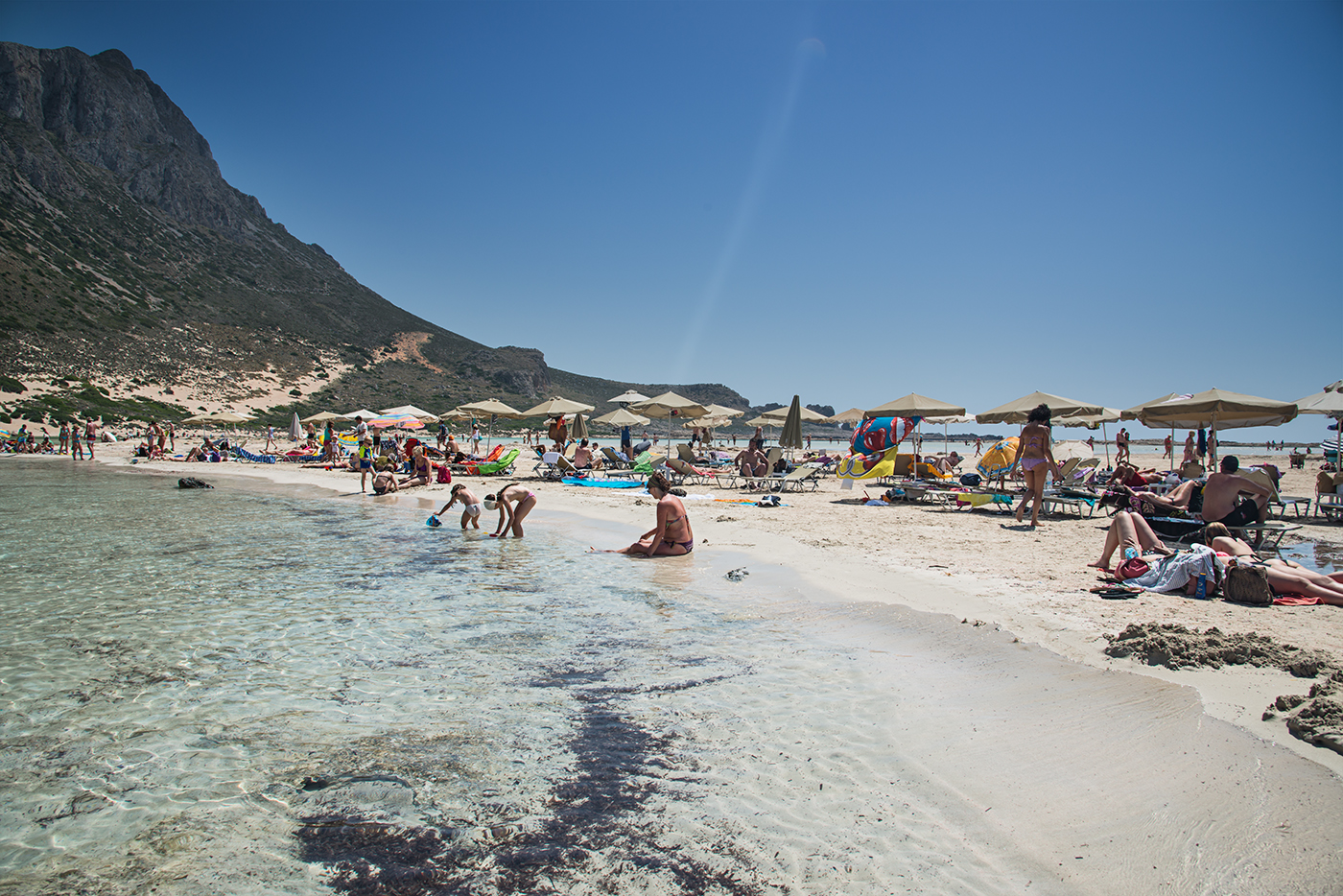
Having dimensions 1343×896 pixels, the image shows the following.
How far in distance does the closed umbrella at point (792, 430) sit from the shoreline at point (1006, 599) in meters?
6.22

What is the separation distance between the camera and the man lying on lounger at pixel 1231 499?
602 cm

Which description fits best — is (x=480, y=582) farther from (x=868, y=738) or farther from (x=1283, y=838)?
(x=1283, y=838)

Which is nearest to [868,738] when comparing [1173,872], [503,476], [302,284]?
[1173,872]

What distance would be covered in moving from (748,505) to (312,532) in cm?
725

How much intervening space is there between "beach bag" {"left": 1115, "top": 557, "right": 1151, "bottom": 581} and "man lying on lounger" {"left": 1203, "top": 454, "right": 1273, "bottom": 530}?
4.31 feet

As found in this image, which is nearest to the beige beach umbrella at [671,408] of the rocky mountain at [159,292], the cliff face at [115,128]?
the rocky mountain at [159,292]

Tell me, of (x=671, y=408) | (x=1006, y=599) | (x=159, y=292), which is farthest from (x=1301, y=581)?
(x=159, y=292)

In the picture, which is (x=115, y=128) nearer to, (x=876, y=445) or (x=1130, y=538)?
(x=876, y=445)

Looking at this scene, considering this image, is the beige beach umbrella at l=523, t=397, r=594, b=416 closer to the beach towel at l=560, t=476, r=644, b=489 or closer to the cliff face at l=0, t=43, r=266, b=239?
the beach towel at l=560, t=476, r=644, b=489

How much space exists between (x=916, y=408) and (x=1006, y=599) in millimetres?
8954

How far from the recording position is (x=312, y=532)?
29.9 ft

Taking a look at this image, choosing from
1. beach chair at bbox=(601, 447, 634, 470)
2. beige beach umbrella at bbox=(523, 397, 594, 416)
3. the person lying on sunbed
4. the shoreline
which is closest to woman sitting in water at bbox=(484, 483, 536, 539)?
the shoreline

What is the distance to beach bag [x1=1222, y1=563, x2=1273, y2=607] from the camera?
4777 mm

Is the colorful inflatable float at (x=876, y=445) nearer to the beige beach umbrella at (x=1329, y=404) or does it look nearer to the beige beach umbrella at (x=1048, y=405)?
the beige beach umbrella at (x=1048, y=405)
